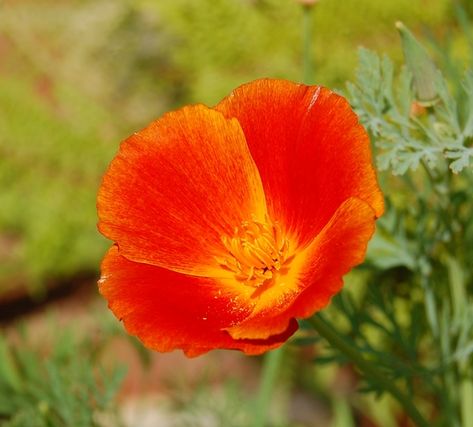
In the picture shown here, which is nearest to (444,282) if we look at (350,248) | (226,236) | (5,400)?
(226,236)

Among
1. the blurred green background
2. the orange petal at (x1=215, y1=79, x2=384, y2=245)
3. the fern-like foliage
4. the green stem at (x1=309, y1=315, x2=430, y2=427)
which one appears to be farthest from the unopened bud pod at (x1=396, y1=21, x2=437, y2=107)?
the blurred green background

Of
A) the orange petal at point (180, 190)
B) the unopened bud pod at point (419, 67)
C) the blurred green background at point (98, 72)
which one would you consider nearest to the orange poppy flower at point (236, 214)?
the orange petal at point (180, 190)

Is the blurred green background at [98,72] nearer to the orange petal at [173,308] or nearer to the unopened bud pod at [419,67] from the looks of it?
the unopened bud pod at [419,67]

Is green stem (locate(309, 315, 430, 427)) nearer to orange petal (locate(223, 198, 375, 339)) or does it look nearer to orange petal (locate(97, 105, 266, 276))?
orange petal (locate(223, 198, 375, 339))

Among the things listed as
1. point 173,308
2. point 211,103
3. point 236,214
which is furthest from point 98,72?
point 173,308

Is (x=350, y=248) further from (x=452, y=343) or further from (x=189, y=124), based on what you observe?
(x=452, y=343)

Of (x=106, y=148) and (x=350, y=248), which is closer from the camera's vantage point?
(x=350, y=248)

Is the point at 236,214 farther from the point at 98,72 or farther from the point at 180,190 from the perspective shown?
the point at 98,72
